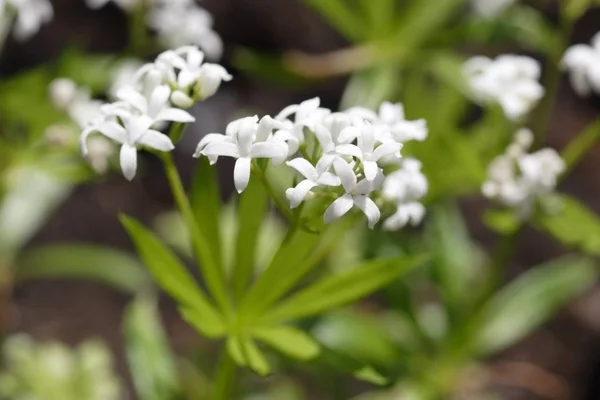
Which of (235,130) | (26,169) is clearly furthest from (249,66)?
(235,130)

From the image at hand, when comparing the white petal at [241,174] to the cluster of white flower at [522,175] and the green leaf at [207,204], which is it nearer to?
the green leaf at [207,204]

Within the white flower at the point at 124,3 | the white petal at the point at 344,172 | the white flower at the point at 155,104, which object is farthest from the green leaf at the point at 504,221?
the white flower at the point at 124,3

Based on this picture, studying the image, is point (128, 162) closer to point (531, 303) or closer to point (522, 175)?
point (522, 175)

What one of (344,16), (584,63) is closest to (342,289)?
(584,63)

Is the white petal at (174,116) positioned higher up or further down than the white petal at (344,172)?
further down

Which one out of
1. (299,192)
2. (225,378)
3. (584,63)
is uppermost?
(584,63)

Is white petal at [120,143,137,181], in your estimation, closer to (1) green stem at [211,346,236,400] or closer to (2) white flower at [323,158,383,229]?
(2) white flower at [323,158,383,229]

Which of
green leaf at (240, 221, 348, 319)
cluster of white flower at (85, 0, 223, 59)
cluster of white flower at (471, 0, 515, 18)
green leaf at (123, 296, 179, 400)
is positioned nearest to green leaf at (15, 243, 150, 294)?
green leaf at (123, 296, 179, 400)
